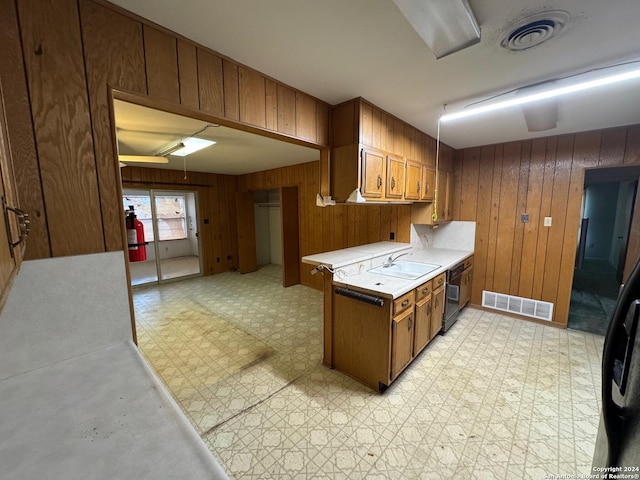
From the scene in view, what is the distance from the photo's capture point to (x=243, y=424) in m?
1.82

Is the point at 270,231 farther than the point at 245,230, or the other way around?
the point at 270,231

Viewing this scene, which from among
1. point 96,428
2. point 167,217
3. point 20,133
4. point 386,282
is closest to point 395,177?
point 386,282

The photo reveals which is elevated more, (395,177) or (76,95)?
(76,95)

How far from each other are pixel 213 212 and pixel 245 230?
0.83 metres

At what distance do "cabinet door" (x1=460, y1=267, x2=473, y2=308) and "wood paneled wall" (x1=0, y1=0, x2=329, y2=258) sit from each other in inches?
142

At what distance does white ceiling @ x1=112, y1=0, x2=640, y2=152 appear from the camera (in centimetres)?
118

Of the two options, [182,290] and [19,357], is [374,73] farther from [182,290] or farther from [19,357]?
[182,290]

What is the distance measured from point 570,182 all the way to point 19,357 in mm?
4869

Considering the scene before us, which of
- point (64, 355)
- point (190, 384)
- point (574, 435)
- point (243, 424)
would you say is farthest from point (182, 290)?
point (574, 435)

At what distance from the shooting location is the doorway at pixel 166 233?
5289 millimetres

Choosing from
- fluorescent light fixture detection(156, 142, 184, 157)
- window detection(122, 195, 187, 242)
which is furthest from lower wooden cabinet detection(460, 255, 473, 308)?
window detection(122, 195, 187, 242)

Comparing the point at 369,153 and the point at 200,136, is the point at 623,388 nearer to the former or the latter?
the point at 369,153

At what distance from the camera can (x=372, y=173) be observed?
2320 millimetres

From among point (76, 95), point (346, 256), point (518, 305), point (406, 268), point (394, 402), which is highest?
point (76, 95)
